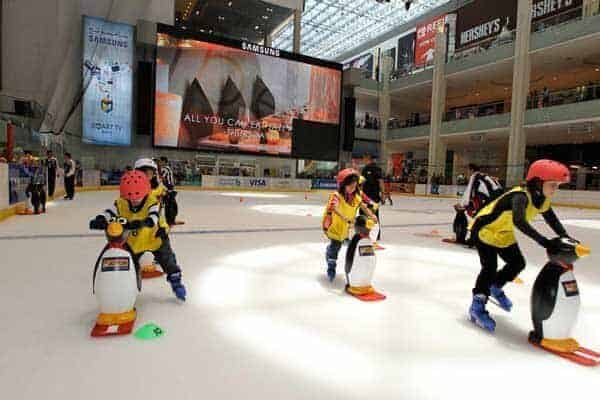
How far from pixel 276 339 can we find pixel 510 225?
180cm

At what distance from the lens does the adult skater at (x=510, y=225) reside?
2.33 meters

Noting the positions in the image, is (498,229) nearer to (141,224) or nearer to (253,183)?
(141,224)

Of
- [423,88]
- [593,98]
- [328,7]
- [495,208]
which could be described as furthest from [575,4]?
[495,208]

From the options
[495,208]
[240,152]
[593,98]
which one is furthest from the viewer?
[240,152]

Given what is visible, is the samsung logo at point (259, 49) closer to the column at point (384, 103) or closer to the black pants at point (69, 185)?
the column at point (384, 103)

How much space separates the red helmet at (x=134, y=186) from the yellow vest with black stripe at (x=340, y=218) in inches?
65.0

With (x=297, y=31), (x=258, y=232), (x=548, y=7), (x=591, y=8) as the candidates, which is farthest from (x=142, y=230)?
(x=297, y=31)

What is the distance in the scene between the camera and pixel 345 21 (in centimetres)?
3331

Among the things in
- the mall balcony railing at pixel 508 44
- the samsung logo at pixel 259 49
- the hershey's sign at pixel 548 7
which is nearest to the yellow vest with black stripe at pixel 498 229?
the mall balcony railing at pixel 508 44

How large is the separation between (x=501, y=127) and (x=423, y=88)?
801 cm

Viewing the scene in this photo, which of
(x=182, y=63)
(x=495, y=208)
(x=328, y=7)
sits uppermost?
(x=328, y=7)

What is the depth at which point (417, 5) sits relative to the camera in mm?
29938

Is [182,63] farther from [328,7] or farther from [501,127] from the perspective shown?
[501,127]

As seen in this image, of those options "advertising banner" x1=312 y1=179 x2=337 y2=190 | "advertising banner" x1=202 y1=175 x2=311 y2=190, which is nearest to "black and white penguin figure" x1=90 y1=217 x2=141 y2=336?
"advertising banner" x1=202 y1=175 x2=311 y2=190
